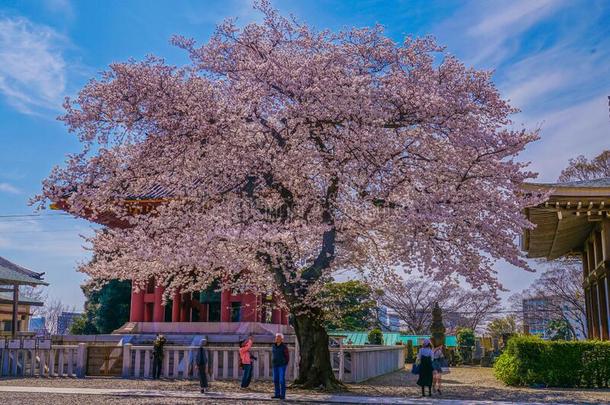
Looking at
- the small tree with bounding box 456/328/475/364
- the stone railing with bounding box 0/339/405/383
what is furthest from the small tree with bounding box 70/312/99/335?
the small tree with bounding box 456/328/475/364

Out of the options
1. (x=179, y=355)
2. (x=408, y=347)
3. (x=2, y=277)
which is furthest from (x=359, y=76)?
(x=408, y=347)

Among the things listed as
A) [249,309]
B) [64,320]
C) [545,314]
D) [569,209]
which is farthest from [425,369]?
[64,320]

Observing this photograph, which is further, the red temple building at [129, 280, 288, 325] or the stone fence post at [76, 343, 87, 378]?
the red temple building at [129, 280, 288, 325]

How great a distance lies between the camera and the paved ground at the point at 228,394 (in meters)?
13.3

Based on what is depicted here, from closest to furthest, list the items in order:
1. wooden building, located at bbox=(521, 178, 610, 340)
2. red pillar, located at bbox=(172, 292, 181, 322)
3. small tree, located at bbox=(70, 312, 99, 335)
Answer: wooden building, located at bbox=(521, 178, 610, 340) < red pillar, located at bbox=(172, 292, 181, 322) < small tree, located at bbox=(70, 312, 99, 335)

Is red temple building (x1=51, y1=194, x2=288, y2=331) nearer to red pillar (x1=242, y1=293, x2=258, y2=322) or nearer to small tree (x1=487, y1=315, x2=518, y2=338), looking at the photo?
red pillar (x1=242, y1=293, x2=258, y2=322)

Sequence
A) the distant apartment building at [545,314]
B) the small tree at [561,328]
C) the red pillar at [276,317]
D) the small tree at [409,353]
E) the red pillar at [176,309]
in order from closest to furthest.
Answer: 1. the red pillar at [176,309]
2. the red pillar at [276,317]
3. the small tree at [409,353]
4. the small tree at [561,328]
5. the distant apartment building at [545,314]

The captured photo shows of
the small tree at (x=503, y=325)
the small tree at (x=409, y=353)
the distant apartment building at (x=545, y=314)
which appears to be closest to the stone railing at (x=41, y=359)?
the small tree at (x=409, y=353)

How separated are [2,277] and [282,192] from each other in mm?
21000

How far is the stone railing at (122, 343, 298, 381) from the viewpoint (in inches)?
754

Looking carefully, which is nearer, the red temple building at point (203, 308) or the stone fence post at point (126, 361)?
the stone fence post at point (126, 361)

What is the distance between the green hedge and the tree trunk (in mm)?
5412

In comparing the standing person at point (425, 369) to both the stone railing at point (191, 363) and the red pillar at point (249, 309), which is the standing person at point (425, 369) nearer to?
the stone railing at point (191, 363)

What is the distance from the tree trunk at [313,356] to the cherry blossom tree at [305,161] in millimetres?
39
